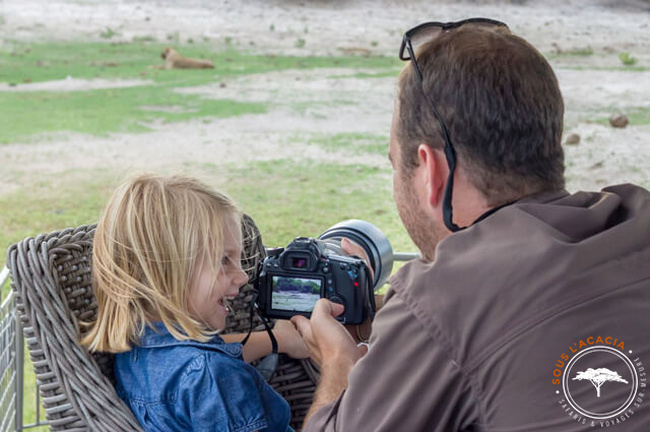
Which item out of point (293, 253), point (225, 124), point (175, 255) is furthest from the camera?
point (225, 124)

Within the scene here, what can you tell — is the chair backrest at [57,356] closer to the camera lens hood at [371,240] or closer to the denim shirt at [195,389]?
the denim shirt at [195,389]

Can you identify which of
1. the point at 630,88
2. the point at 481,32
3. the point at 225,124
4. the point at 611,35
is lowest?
the point at 225,124

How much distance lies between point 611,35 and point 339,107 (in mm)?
1953

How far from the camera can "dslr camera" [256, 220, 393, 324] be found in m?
1.13

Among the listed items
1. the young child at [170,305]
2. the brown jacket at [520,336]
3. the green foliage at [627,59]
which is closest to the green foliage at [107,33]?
the green foliage at [627,59]

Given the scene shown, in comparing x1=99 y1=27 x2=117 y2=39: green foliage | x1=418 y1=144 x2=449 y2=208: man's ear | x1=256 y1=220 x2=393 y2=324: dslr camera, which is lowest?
x1=99 y1=27 x2=117 y2=39: green foliage

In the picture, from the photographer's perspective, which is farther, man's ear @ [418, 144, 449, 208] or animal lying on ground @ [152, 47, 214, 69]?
animal lying on ground @ [152, 47, 214, 69]

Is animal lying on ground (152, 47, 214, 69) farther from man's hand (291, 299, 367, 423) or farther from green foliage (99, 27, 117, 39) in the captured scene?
man's hand (291, 299, 367, 423)

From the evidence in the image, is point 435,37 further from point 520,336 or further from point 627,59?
point 627,59

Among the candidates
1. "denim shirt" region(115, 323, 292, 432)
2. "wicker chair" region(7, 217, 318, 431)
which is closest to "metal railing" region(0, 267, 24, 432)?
"wicker chair" region(7, 217, 318, 431)

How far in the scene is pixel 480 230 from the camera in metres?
0.77

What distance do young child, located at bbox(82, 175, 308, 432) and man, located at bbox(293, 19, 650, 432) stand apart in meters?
0.21

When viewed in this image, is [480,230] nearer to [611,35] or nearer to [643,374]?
[643,374]

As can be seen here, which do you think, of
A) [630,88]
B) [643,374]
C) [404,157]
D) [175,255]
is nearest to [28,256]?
[175,255]
